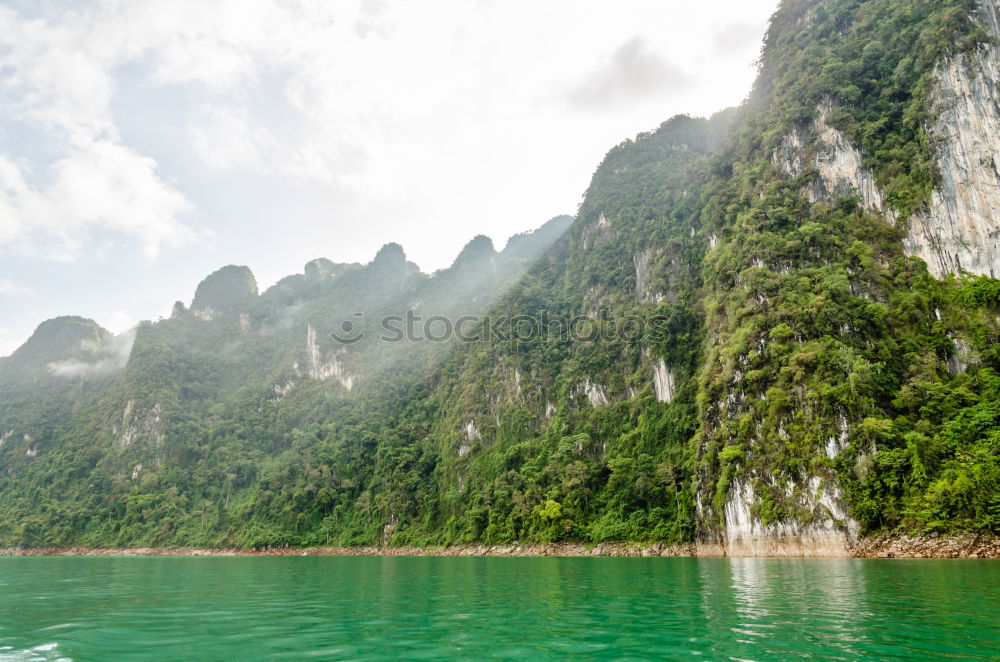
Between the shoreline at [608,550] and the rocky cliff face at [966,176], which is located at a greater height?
the rocky cliff face at [966,176]

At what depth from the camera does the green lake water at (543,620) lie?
9383 millimetres

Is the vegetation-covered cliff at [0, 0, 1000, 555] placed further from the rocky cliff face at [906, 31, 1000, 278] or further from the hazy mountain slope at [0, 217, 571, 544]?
the hazy mountain slope at [0, 217, 571, 544]

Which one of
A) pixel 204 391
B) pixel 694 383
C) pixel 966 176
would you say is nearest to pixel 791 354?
pixel 694 383

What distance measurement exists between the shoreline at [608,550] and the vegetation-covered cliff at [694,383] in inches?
32.7

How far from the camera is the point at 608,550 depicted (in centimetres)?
5003

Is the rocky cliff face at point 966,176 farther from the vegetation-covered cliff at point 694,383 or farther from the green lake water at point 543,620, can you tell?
the green lake water at point 543,620

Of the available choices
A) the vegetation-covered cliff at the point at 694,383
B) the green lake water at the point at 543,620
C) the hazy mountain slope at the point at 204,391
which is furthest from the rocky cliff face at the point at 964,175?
the hazy mountain slope at the point at 204,391

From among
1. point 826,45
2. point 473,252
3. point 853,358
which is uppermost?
point 473,252

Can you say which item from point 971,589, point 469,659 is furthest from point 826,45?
point 469,659

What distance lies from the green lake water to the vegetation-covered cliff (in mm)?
15867

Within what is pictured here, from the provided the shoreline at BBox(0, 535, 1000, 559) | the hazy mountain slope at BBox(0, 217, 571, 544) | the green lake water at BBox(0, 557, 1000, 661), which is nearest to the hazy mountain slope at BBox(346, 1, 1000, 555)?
the shoreline at BBox(0, 535, 1000, 559)

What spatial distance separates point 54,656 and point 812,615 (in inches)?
576

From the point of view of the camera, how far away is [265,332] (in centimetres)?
15800

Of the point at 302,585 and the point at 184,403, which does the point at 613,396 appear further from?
the point at 184,403
